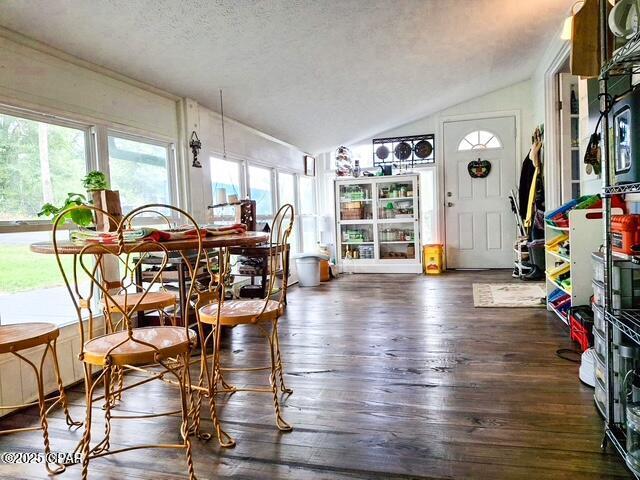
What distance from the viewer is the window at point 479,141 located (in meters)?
6.35

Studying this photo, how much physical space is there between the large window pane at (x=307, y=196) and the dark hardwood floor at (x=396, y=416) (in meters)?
3.29

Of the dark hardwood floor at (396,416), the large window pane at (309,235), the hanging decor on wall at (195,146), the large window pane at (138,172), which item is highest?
the hanging decor on wall at (195,146)

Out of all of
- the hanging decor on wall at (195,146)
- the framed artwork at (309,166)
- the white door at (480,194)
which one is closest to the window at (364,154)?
the framed artwork at (309,166)

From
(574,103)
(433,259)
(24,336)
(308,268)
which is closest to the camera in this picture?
(24,336)

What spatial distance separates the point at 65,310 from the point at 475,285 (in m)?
4.18

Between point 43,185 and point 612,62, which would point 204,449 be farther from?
point 612,62

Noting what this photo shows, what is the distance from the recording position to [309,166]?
6.55 metres

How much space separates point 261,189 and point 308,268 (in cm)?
117

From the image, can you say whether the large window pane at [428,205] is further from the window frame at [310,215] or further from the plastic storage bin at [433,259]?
the window frame at [310,215]

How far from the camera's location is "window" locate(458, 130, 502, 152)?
6.35 m

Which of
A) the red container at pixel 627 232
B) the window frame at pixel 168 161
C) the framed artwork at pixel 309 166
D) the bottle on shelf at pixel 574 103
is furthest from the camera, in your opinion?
the framed artwork at pixel 309 166

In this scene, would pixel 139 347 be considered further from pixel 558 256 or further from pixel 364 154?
pixel 364 154

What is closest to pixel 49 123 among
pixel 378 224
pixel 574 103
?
pixel 574 103

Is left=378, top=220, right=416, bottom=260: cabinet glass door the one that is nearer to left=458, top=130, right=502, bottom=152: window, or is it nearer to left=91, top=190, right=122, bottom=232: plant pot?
left=458, top=130, right=502, bottom=152: window
